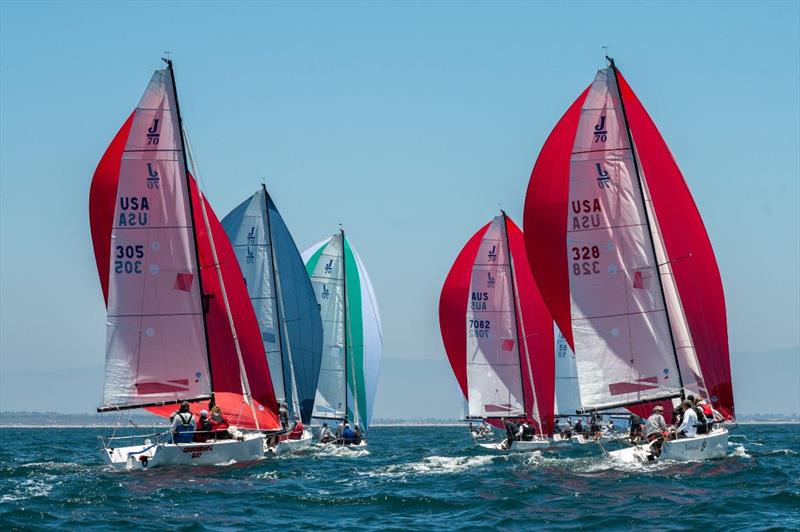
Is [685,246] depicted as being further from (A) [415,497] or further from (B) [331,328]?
(B) [331,328]

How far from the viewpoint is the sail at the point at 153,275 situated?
1092 inches

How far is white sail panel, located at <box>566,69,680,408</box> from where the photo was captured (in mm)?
26875

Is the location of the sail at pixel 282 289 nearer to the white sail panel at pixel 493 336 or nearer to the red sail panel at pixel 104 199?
the white sail panel at pixel 493 336

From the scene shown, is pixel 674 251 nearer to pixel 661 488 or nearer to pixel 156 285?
pixel 661 488

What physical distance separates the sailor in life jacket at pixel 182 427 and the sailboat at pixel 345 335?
66.6 ft

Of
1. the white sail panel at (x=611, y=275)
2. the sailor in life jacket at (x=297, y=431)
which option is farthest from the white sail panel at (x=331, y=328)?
the white sail panel at (x=611, y=275)

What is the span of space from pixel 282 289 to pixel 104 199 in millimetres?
13960

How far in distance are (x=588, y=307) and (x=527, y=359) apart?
15766 mm

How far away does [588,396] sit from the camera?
89.1 ft

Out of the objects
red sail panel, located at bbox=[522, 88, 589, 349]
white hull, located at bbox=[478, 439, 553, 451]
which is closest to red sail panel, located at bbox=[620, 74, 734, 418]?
red sail panel, located at bbox=[522, 88, 589, 349]

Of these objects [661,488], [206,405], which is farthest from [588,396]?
[206,405]

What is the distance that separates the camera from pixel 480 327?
1686 inches

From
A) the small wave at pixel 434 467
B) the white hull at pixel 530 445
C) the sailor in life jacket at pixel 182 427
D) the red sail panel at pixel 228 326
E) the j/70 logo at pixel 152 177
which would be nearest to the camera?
the sailor in life jacket at pixel 182 427

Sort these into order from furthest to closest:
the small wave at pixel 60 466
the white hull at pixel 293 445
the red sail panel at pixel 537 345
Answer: the red sail panel at pixel 537 345
the white hull at pixel 293 445
the small wave at pixel 60 466
